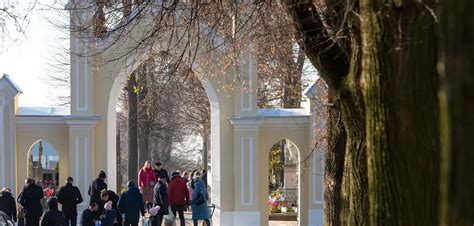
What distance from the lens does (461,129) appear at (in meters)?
2.47

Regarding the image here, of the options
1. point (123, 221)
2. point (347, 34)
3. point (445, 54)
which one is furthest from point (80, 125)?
point (445, 54)

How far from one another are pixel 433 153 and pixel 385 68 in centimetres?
55

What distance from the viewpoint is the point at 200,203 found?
1853 centimetres

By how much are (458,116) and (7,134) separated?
19.3 m

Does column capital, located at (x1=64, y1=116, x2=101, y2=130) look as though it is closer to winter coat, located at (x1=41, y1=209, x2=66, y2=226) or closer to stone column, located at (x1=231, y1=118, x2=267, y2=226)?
stone column, located at (x1=231, y1=118, x2=267, y2=226)

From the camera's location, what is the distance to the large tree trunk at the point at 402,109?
455 centimetres

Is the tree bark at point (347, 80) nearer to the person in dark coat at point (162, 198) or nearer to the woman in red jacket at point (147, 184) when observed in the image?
the person in dark coat at point (162, 198)

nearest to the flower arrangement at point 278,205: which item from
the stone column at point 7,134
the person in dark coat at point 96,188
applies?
the person in dark coat at point 96,188

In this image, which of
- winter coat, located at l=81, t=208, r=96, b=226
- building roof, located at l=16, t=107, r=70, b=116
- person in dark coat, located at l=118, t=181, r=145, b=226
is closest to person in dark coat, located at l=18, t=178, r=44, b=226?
person in dark coat, located at l=118, t=181, r=145, b=226

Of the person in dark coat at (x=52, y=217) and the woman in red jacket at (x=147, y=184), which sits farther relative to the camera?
the woman in red jacket at (x=147, y=184)

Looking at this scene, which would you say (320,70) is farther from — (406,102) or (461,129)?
(461,129)

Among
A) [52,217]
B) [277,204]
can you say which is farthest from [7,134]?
[277,204]

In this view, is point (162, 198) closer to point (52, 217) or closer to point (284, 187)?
point (52, 217)

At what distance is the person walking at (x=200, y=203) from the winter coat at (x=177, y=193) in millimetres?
268
